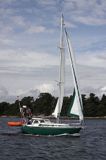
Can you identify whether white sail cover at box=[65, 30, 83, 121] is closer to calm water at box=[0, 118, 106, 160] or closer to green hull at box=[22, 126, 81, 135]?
green hull at box=[22, 126, 81, 135]

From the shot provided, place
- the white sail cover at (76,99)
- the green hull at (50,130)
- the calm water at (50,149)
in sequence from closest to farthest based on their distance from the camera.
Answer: the calm water at (50,149)
the green hull at (50,130)
the white sail cover at (76,99)

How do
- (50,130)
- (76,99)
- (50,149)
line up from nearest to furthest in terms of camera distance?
1. (50,149)
2. (50,130)
3. (76,99)

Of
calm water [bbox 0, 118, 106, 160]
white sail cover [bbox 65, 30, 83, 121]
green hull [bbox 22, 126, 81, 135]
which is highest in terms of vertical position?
white sail cover [bbox 65, 30, 83, 121]

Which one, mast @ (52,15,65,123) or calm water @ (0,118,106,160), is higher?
mast @ (52,15,65,123)

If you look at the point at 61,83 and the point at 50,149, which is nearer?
the point at 50,149

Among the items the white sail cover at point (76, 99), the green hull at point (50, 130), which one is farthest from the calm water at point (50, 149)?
the white sail cover at point (76, 99)

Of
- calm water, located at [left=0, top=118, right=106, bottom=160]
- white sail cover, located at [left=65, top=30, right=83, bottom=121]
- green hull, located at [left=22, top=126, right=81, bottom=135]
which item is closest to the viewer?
calm water, located at [left=0, top=118, right=106, bottom=160]

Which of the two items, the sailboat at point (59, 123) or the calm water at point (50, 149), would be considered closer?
the calm water at point (50, 149)

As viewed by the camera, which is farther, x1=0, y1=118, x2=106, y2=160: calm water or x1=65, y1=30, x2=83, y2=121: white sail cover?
x1=65, y1=30, x2=83, y2=121: white sail cover

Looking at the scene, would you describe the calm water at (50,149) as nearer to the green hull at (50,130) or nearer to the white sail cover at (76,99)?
the green hull at (50,130)

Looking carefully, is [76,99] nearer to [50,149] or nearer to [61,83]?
[61,83]

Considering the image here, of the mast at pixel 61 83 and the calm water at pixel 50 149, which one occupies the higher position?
the mast at pixel 61 83

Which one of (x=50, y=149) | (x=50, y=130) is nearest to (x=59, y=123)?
(x=50, y=130)

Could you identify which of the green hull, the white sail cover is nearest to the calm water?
the green hull
